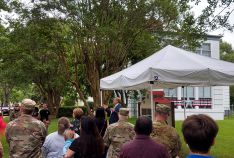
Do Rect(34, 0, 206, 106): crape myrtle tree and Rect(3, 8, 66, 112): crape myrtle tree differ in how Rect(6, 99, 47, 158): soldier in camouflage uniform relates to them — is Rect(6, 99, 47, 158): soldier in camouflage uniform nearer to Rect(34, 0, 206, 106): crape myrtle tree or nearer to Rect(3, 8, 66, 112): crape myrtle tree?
Rect(34, 0, 206, 106): crape myrtle tree

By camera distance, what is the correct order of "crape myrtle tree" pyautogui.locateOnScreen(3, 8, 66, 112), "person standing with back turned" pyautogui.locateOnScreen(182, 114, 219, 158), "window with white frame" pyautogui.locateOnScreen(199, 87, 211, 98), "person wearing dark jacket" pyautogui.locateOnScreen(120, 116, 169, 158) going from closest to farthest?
"person standing with back turned" pyautogui.locateOnScreen(182, 114, 219, 158), "person wearing dark jacket" pyautogui.locateOnScreen(120, 116, 169, 158), "crape myrtle tree" pyautogui.locateOnScreen(3, 8, 66, 112), "window with white frame" pyautogui.locateOnScreen(199, 87, 211, 98)

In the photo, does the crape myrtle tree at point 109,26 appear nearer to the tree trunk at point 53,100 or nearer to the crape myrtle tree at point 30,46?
the crape myrtle tree at point 30,46

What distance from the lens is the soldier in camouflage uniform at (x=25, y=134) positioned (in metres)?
6.54

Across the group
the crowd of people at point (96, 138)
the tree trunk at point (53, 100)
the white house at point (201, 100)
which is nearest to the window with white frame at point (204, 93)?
the white house at point (201, 100)

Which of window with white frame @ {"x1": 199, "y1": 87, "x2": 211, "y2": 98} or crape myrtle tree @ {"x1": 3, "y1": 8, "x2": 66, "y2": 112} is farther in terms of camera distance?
window with white frame @ {"x1": 199, "y1": 87, "x2": 211, "y2": 98}

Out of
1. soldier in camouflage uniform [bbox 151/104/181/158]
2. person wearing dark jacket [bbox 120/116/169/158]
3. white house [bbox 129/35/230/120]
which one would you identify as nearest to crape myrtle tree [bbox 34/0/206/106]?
white house [bbox 129/35/230/120]

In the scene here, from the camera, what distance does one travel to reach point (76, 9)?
23.6 m

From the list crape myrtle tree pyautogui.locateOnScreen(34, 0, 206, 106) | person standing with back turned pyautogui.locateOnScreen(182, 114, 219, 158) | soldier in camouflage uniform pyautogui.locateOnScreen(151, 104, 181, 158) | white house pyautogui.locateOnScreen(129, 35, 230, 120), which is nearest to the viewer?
person standing with back turned pyautogui.locateOnScreen(182, 114, 219, 158)

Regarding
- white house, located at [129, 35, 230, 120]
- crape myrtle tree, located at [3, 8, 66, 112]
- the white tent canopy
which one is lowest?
white house, located at [129, 35, 230, 120]

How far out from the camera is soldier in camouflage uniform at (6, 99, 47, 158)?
654 cm

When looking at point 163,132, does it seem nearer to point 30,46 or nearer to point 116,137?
point 116,137

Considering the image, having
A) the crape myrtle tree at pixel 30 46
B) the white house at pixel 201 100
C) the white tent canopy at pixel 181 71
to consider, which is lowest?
the white house at pixel 201 100

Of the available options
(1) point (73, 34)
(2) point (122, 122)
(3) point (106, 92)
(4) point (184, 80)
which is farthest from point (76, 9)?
(2) point (122, 122)

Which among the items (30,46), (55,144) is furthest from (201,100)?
(55,144)
